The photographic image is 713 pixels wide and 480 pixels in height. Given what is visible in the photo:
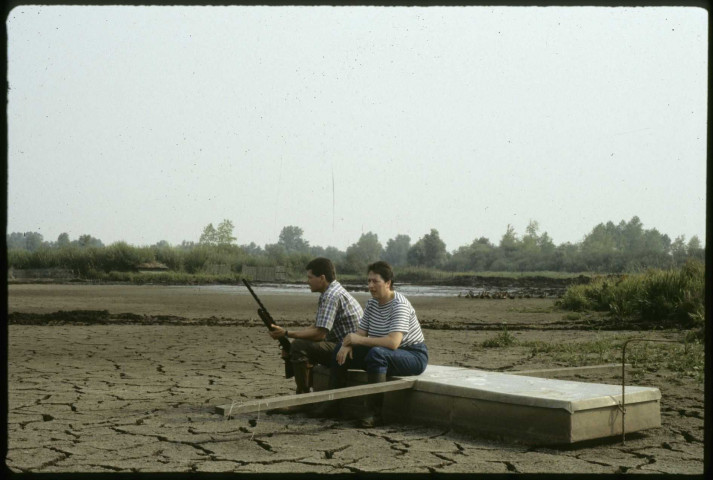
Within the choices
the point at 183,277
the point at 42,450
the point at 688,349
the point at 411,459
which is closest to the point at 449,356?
the point at 688,349

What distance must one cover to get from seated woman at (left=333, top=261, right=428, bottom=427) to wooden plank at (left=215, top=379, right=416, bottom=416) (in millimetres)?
170

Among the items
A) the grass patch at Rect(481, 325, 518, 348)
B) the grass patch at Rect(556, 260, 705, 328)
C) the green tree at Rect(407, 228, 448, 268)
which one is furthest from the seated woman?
the green tree at Rect(407, 228, 448, 268)

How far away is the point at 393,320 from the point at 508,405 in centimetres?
115

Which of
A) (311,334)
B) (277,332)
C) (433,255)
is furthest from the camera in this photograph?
(433,255)

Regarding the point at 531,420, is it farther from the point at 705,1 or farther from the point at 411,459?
the point at 705,1

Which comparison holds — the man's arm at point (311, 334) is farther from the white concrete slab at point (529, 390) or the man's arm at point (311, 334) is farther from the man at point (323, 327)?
the white concrete slab at point (529, 390)

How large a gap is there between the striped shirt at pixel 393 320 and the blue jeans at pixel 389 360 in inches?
3.9

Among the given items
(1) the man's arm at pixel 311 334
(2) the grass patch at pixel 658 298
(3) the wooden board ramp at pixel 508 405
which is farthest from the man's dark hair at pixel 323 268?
(2) the grass patch at pixel 658 298

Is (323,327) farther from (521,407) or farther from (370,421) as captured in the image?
(521,407)

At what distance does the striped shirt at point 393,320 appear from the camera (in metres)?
6.18

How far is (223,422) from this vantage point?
6.24m

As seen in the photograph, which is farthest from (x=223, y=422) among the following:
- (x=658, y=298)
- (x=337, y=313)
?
(x=658, y=298)

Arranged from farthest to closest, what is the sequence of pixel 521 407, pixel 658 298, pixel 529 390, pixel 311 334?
pixel 658 298
pixel 311 334
pixel 529 390
pixel 521 407

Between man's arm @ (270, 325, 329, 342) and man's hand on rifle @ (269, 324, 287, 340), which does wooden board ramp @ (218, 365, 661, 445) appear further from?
man's hand on rifle @ (269, 324, 287, 340)
